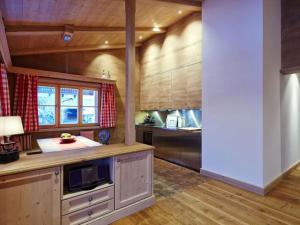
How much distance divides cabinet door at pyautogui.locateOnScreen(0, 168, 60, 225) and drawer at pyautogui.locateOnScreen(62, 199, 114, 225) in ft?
0.37

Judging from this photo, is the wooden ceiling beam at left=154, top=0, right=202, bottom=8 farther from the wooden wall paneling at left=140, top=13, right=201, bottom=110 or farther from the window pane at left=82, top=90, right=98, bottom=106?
the window pane at left=82, top=90, right=98, bottom=106

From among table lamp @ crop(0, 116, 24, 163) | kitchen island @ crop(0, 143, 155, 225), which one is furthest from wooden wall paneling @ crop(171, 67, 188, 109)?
table lamp @ crop(0, 116, 24, 163)

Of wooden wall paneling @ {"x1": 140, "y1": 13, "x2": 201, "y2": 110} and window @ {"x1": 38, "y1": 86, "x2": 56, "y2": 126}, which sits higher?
wooden wall paneling @ {"x1": 140, "y1": 13, "x2": 201, "y2": 110}

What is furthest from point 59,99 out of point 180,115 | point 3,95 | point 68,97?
point 180,115

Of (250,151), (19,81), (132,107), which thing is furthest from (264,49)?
(19,81)

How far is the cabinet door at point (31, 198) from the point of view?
1.50 meters

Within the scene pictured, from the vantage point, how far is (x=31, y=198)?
5.27 ft

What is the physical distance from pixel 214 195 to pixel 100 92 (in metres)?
4.13

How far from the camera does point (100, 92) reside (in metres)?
5.46

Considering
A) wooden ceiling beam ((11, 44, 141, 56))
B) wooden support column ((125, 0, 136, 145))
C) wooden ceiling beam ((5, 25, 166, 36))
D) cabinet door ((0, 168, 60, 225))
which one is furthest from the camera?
wooden ceiling beam ((11, 44, 141, 56))

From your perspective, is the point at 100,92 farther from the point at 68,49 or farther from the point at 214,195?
the point at 214,195

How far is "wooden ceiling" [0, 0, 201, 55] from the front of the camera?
2.69 meters

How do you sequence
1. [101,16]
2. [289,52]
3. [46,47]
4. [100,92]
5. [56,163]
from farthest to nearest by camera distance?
[100,92]
[46,47]
[101,16]
[289,52]
[56,163]

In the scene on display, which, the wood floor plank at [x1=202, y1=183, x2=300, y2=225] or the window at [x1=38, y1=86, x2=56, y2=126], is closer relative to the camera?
the wood floor plank at [x1=202, y1=183, x2=300, y2=225]
